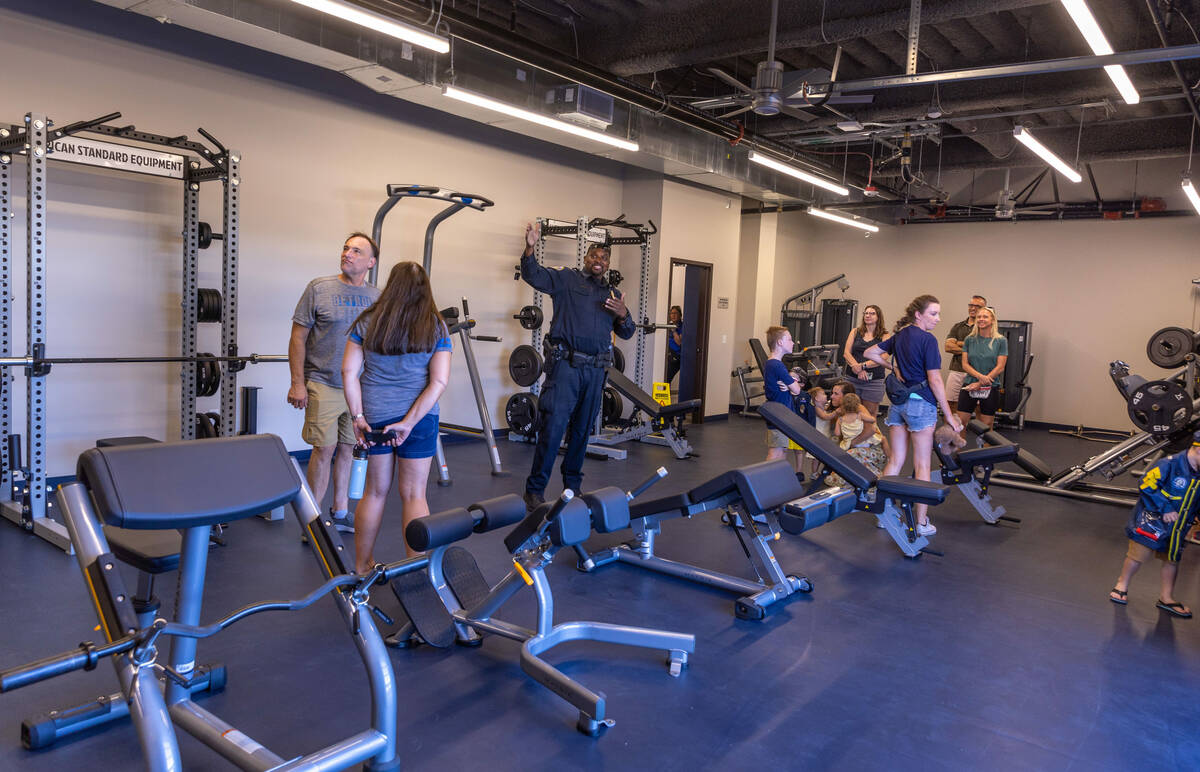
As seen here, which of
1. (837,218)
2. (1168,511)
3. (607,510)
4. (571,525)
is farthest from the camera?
(837,218)

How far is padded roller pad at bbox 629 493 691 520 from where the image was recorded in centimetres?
349

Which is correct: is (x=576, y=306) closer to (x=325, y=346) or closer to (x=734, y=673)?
(x=325, y=346)

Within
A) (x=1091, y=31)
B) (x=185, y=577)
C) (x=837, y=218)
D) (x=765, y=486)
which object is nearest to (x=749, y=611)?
(x=765, y=486)

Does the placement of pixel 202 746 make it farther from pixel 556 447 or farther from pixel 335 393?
pixel 556 447

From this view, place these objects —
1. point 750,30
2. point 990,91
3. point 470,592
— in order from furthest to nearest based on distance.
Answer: point 990,91, point 750,30, point 470,592

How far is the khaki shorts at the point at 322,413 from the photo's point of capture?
380cm

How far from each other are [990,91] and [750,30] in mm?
2613

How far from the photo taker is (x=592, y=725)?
236 cm

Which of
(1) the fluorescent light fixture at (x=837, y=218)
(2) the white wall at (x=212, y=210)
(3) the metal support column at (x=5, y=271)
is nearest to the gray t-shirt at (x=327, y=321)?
(3) the metal support column at (x=5, y=271)

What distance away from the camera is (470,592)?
10.2ft

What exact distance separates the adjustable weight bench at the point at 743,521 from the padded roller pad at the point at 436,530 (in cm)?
140

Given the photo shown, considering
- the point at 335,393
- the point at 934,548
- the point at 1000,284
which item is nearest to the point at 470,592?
the point at 335,393

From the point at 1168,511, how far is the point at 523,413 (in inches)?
194

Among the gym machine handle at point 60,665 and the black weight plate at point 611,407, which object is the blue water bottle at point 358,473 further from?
the black weight plate at point 611,407
